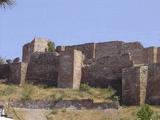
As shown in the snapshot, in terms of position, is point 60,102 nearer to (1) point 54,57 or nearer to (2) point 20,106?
(2) point 20,106

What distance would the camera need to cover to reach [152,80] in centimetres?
3984

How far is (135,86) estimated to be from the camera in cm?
4012

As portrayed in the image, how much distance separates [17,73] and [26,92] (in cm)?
456

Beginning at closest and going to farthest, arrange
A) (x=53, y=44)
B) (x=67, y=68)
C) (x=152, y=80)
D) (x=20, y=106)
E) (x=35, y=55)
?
1. (x=20, y=106)
2. (x=152, y=80)
3. (x=67, y=68)
4. (x=35, y=55)
5. (x=53, y=44)

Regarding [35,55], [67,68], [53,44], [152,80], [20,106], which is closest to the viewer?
[20,106]

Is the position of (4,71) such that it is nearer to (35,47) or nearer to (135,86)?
(35,47)

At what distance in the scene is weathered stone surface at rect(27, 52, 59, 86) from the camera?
151 ft

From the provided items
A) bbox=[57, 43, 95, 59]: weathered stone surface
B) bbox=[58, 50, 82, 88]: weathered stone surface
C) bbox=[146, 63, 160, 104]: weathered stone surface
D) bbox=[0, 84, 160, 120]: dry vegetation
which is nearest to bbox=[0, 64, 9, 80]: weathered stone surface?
bbox=[0, 84, 160, 120]: dry vegetation

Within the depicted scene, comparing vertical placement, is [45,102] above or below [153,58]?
below

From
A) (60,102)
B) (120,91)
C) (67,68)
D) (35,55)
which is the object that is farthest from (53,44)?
(60,102)

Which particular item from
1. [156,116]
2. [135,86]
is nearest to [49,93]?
[135,86]

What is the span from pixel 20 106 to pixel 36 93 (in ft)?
17.9

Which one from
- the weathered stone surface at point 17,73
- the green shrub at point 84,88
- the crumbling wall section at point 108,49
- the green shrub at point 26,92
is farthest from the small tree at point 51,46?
the green shrub at point 84,88

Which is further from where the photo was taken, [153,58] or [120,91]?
[153,58]
